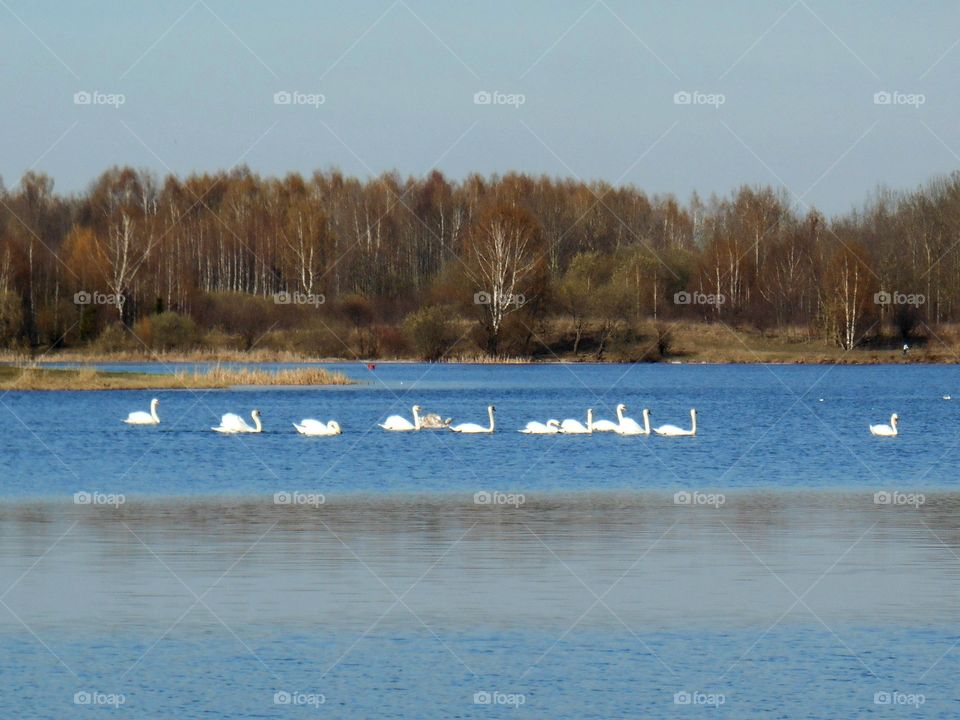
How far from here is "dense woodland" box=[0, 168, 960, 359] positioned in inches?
3187

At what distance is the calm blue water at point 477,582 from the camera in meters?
11.4

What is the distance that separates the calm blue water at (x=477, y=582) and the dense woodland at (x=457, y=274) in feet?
153

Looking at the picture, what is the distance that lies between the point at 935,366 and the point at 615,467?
58.4m

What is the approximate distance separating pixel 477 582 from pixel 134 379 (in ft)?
145

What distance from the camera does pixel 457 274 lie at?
8169 cm

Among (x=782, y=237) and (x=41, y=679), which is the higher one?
(x=782, y=237)

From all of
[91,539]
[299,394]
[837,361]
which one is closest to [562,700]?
[91,539]

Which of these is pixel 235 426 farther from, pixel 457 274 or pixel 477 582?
pixel 457 274

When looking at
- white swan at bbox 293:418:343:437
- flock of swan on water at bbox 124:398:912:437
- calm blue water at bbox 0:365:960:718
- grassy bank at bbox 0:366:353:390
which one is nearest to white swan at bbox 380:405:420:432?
flock of swan on water at bbox 124:398:912:437

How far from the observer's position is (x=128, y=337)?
77812 mm

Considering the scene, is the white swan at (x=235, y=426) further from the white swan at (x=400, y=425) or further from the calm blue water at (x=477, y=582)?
the white swan at (x=400, y=425)

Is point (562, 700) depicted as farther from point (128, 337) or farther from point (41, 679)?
point (128, 337)

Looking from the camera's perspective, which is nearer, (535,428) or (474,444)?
(474,444)

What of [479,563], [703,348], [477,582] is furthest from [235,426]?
[703,348]
